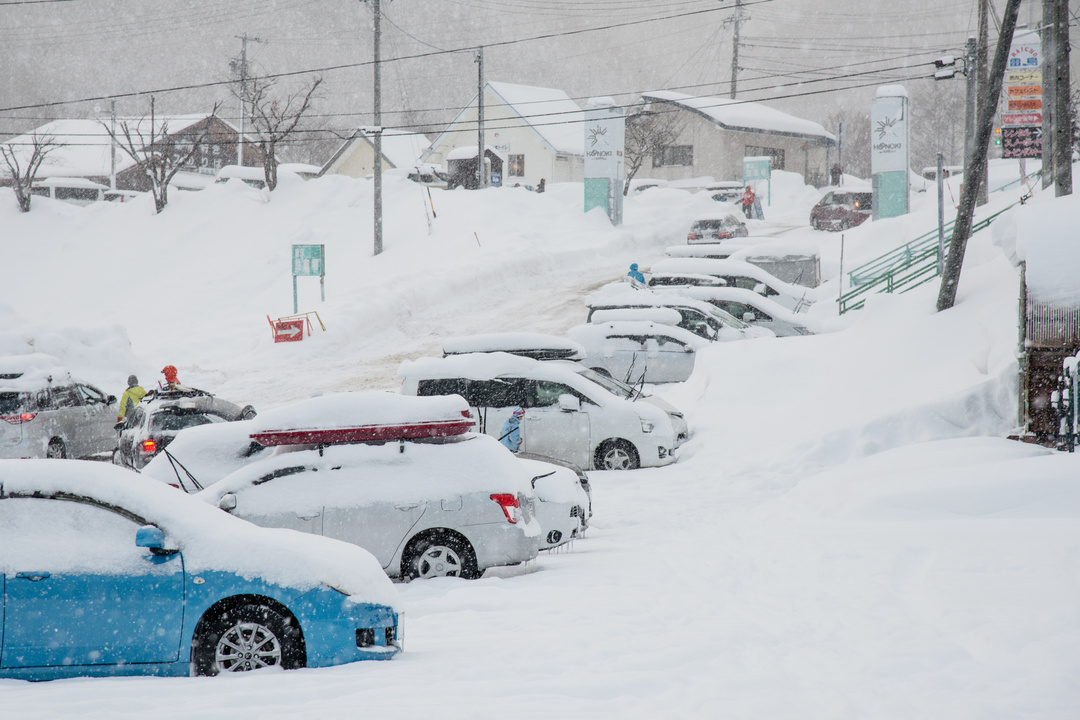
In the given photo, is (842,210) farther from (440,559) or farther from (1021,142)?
(440,559)

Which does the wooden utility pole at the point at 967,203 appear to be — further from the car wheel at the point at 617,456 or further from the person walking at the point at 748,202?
the person walking at the point at 748,202

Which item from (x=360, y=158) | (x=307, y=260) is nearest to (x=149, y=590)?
(x=307, y=260)

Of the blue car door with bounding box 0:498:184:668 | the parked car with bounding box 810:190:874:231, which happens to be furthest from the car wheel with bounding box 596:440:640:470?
the parked car with bounding box 810:190:874:231

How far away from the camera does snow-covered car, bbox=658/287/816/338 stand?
67.1 feet

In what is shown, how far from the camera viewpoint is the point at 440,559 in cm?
788

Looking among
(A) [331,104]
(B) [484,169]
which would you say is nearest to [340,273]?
(B) [484,169]

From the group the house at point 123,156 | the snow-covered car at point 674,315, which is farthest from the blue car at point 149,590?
the house at point 123,156

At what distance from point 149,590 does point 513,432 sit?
768cm

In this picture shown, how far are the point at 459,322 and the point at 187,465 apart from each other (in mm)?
18264

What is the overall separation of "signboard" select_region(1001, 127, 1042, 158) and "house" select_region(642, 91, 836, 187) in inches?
1380

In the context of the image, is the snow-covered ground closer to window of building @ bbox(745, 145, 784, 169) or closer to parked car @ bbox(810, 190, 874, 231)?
parked car @ bbox(810, 190, 874, 231)

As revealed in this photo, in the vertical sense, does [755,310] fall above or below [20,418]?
above

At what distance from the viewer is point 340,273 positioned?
117 ft

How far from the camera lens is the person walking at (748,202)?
46.6 meters
